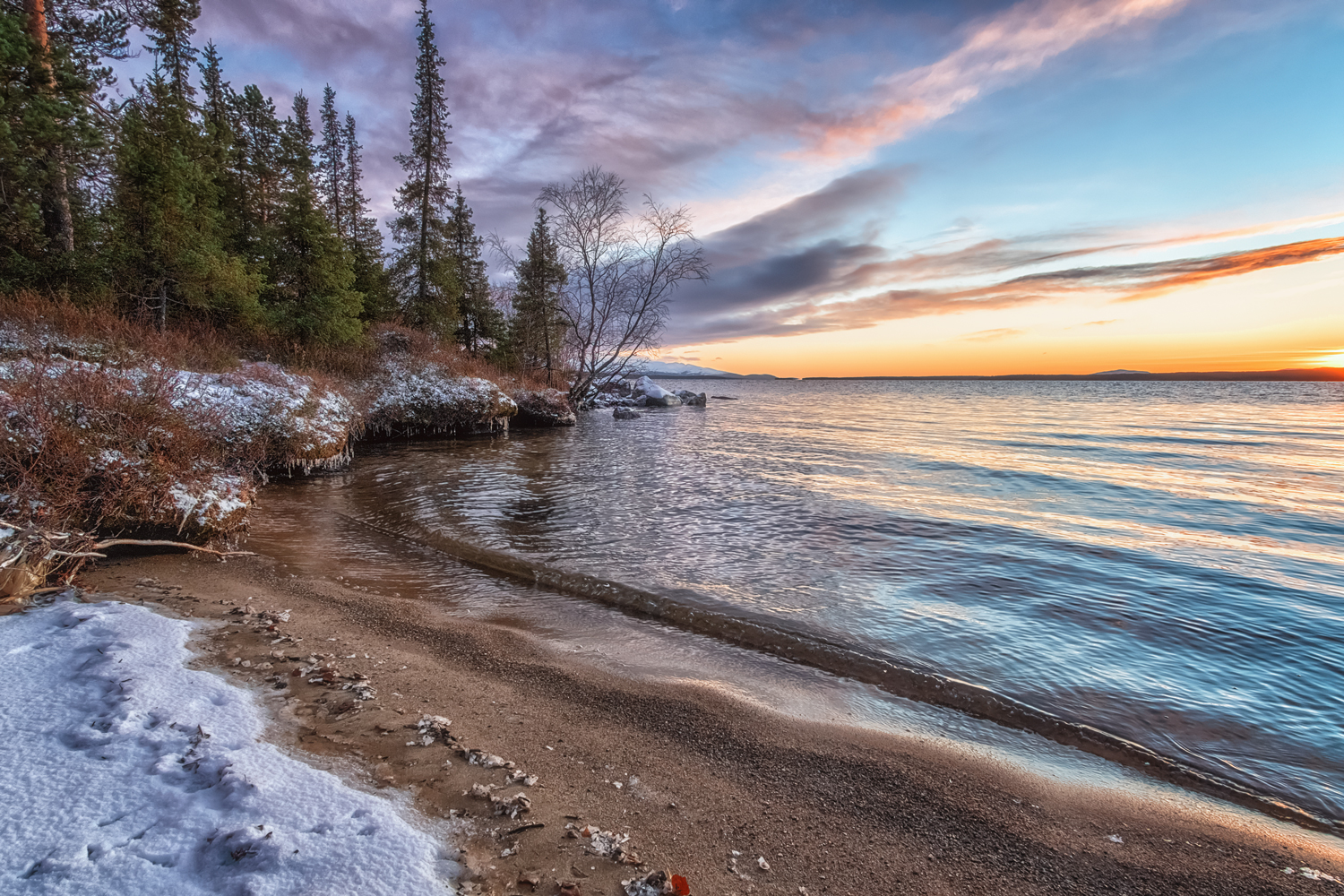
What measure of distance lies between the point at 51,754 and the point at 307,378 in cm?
1594

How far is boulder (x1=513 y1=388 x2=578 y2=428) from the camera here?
29.4 meters

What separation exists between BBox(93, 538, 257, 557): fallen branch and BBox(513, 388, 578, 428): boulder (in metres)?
22.2

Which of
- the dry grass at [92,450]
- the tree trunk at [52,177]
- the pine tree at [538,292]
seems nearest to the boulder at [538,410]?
the pine tree at [538,292]

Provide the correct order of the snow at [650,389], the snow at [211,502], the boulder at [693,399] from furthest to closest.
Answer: the boulder at [693,399] → the snow at [650,389] → the snow at [211,502]

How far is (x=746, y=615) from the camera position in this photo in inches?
249

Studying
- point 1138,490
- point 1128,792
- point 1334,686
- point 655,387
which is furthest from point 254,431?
point 655,387

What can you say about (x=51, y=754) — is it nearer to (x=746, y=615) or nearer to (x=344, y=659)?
(x=344, y=659)

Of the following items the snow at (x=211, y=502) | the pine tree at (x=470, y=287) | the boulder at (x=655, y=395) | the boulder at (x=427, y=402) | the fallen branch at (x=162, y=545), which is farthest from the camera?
the boulder at (x=655, y=395)

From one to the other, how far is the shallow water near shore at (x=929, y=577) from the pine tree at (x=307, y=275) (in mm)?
8846

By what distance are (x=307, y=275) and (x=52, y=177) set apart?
6.84 m

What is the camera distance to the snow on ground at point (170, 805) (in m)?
2.16

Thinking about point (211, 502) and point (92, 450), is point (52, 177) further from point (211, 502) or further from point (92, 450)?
point (211, 502)

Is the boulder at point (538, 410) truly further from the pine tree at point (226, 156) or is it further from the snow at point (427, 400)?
the pine tree at point (226, 156)

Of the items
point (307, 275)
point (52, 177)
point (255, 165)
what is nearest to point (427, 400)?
point (307, 275)
